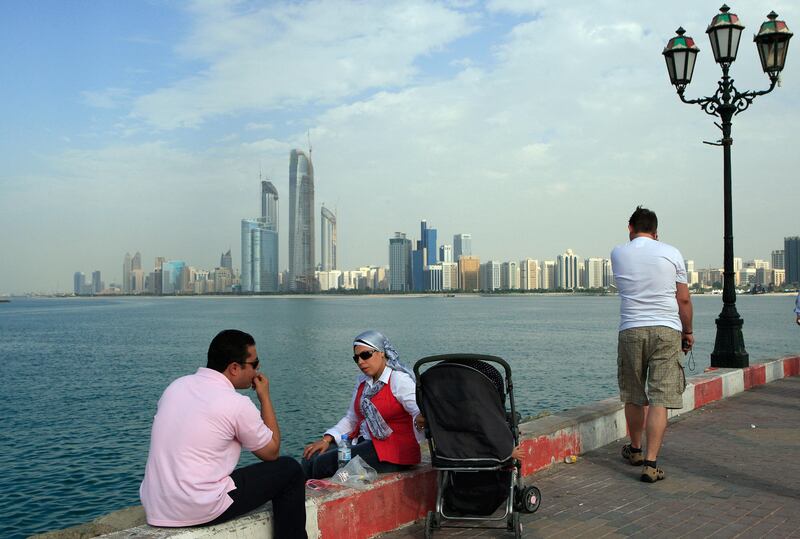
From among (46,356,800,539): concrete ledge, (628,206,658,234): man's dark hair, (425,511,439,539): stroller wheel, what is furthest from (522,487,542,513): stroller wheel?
(628,206,658,234): man's dark hair

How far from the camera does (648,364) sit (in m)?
5.41

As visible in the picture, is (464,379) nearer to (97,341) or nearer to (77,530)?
(77,530)

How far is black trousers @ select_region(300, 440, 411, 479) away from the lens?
4.55 m

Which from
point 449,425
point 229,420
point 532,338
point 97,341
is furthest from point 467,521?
point 97,341

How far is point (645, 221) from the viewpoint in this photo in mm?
5457

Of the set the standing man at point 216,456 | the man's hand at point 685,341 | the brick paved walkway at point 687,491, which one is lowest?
the brick paved walkway at point 687,491

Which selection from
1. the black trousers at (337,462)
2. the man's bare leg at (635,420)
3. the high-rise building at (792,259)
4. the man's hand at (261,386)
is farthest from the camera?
the high-rise building at (792,259)

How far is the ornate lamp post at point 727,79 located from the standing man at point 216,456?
7872 mm

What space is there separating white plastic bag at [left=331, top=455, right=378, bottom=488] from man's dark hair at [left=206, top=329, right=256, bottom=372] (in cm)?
113

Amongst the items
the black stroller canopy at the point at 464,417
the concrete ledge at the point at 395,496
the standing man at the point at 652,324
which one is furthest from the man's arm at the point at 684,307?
the black stroller canopy at the point at 464,417

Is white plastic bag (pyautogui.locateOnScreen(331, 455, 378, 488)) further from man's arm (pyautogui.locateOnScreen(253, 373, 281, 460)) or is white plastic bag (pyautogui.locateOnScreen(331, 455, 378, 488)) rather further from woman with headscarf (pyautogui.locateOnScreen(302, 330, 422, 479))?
man's arm (pyautogui.locateOnScreen(253, 373, 281, 460))

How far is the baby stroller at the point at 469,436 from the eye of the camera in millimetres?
3936

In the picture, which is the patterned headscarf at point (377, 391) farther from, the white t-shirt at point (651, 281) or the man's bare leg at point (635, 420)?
the man's bare leg at point (635, 420)

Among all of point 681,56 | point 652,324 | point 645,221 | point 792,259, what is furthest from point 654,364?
point 792,259
